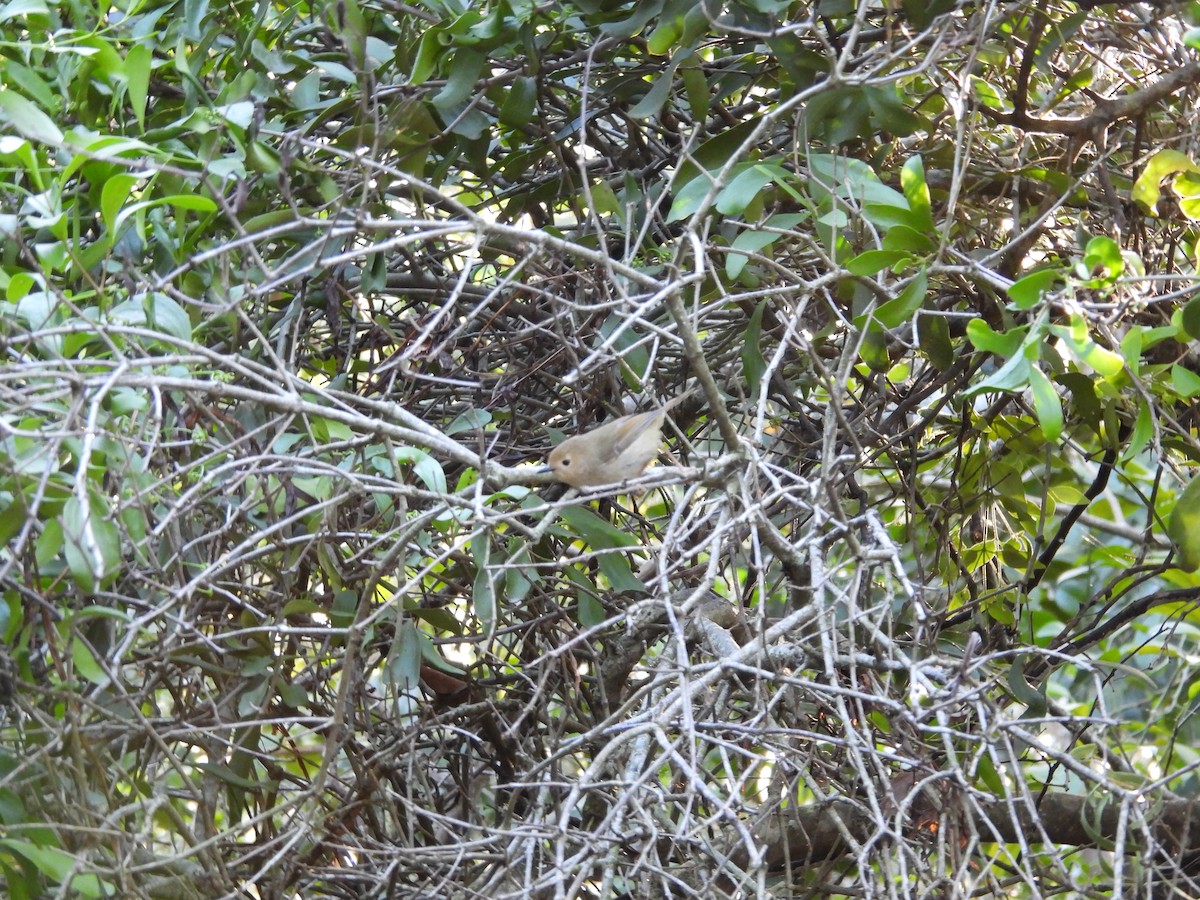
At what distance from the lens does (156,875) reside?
221 centimetres

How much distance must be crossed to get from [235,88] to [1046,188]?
168 centimetres

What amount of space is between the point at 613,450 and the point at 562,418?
0.39 m

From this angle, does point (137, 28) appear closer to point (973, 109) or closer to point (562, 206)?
point (562, 206)

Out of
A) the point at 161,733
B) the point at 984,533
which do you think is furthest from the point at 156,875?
the point at 984,533

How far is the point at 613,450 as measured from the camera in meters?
2.49

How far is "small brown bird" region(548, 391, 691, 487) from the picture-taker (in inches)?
93.6

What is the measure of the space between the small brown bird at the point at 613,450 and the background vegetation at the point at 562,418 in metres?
0.08

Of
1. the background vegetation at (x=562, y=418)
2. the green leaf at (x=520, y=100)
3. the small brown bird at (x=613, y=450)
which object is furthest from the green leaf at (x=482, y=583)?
the green leaf at (x=520, y=100)

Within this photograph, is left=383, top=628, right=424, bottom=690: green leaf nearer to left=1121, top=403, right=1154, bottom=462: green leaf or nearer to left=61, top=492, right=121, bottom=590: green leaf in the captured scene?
left=61, top=492, right=121, bottom=590: green leaf

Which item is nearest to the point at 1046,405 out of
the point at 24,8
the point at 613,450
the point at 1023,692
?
the point at 1023,692

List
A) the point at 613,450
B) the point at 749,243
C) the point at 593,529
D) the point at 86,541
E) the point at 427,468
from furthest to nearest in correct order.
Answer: the point at 613,450 → the point at 593,529 → the point at 749,243 → the point at 427,468 → the point at 86,541

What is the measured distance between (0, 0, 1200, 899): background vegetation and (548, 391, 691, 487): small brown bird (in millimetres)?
84

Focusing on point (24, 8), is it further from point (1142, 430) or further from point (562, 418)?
point (1142, 430)

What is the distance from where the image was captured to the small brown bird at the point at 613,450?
93.6 inches
